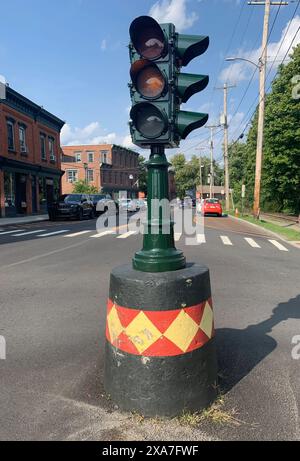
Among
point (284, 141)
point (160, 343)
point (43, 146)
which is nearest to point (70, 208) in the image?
point (43, 146)

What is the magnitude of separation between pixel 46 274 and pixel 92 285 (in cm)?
158

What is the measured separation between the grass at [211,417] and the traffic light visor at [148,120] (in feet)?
7.31

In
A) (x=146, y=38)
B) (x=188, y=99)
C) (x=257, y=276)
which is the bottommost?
(x=257, y=276)

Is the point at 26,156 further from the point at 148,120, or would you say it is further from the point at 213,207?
the point at 148,120

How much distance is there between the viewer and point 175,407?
9.59 feet

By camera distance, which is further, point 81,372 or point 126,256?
point 126,256

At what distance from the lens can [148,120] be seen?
312 centimetres

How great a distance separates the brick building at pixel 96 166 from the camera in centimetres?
6362

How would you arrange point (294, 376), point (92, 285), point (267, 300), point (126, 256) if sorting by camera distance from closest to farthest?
point (294, 376), point (267, 300), point (92, 285), point (126, 256)

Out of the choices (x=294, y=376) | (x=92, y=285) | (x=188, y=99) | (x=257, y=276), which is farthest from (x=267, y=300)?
(x=188, y=99)

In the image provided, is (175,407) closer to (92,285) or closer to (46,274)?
(92,285)

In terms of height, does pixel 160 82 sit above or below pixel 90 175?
below

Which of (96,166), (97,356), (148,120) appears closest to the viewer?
(148,120)

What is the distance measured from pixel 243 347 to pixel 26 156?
3081 centimetres
